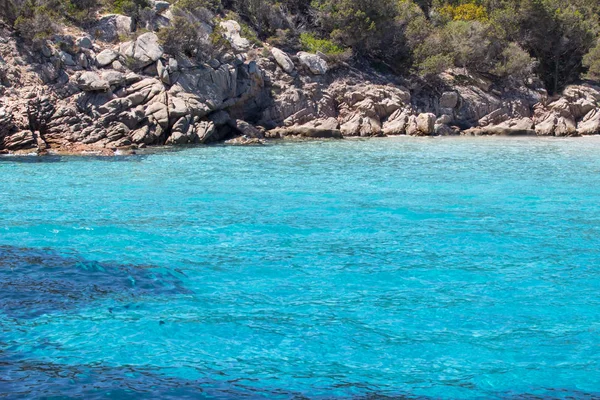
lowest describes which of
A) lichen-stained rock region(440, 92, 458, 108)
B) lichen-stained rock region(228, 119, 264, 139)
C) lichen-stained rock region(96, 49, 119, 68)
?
lichen-stained rock region(228, 119, 264, 139)

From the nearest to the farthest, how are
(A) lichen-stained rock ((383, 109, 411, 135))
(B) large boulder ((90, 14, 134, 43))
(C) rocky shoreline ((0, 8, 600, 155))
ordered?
(C) rocky shoreline ((0, 8, 600, 155)), (B) large boulder ((90, 14, 134, 43)), (A) lichen-stained rock ((383, 109, 411, 135))

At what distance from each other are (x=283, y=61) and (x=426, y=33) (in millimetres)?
9459

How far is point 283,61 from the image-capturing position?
3172 centimetres

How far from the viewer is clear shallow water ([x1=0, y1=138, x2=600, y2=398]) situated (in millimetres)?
6180

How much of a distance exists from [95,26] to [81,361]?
80.1 ft

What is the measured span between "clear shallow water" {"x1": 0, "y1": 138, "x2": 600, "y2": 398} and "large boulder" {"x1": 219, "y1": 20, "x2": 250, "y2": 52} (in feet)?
49.7

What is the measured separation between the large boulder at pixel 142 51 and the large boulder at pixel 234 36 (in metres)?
4.55

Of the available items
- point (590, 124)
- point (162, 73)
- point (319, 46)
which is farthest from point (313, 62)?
point (590, 124)

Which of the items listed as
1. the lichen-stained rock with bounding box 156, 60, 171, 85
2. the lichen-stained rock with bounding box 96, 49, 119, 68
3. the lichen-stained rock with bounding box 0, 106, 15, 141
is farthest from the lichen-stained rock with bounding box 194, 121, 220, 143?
the lichen-stained rock with bounding box 0, 106, 15, 141

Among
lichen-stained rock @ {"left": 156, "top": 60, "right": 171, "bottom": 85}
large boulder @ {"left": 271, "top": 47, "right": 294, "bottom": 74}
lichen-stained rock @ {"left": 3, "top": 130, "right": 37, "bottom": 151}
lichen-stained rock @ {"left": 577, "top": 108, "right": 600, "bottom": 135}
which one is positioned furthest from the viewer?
lichen-stained rock @ {"left": 577, "top": 108, "right": 600, "bottom": 135}

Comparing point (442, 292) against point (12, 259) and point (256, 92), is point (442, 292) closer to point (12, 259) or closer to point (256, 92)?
point (12, 259)

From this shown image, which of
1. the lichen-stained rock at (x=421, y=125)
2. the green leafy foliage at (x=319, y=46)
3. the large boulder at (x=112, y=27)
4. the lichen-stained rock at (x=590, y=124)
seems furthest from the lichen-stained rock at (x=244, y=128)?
the lichen-stained rock at (x=590, y=124)

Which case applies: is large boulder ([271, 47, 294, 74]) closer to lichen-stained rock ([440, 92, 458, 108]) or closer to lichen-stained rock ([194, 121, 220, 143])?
lichen-stained rock ([194, 121, 220, 143])

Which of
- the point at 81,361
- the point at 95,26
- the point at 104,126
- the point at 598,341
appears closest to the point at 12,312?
the point at 81,361
